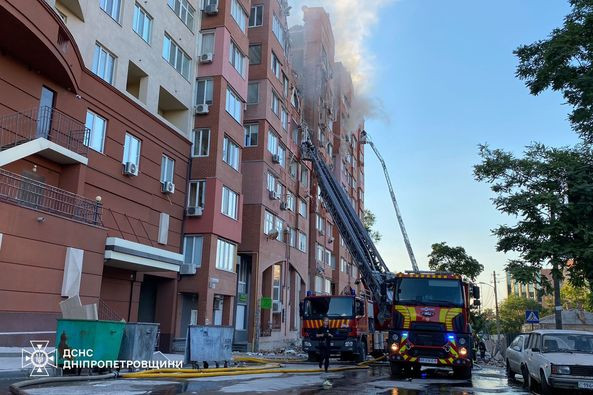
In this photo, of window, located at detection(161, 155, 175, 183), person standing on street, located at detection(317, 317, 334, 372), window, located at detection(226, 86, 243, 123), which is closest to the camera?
person standing on street, located at detection(317, 317, 334, 372)

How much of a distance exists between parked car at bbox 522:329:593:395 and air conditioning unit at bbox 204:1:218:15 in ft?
71.0

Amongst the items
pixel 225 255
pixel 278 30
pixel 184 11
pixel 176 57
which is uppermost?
pixel 278 30

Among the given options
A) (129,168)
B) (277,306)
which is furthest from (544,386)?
(277,306)

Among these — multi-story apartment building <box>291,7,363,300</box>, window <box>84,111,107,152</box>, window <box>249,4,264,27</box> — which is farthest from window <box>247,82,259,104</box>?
window <box>84,111,107,152</box>

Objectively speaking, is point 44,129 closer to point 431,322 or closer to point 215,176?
point 215,176

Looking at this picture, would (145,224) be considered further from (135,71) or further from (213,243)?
(135,71)

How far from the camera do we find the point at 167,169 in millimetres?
24078

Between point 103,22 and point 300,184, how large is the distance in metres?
22.3

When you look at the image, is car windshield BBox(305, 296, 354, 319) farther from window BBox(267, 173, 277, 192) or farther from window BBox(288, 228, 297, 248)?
window BBox(288, 228, 297, 248)

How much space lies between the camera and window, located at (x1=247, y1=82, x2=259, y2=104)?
107 ft

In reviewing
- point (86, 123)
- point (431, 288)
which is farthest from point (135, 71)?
point (431, 288)

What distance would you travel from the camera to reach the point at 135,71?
22.2m

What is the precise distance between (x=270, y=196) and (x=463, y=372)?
18394 mm

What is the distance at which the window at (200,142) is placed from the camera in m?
26.0
